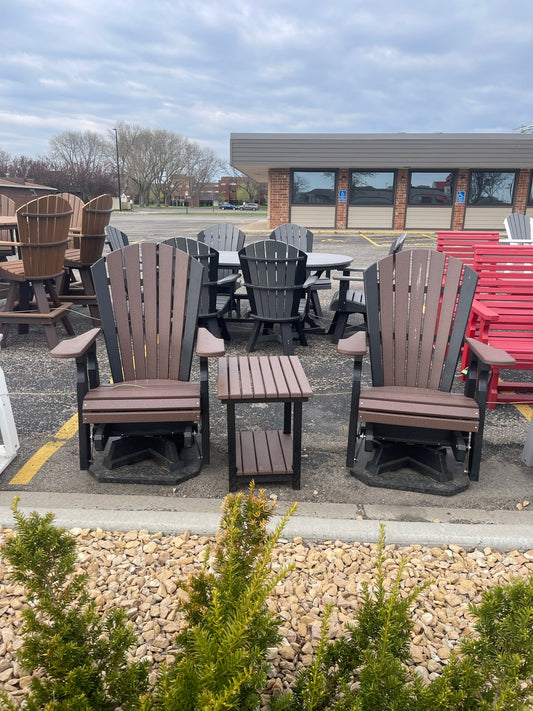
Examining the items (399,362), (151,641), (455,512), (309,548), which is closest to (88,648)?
(151,641)

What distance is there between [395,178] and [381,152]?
1.95 m

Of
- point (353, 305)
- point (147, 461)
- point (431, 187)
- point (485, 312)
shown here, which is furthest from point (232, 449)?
point (431, 187)

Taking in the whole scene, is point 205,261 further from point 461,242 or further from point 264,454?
point 461,242

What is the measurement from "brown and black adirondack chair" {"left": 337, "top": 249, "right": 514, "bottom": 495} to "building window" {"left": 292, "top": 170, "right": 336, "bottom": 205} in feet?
64.5

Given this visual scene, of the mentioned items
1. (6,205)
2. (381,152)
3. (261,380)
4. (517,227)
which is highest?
(381,152)

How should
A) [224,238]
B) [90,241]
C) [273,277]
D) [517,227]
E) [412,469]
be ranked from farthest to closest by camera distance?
[517,227] → [224,238] → [90,241] → [273,277] → [412,469]


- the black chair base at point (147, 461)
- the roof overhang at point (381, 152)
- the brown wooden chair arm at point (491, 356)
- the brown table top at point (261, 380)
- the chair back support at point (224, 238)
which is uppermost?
the roof overhang at point (381, 152)

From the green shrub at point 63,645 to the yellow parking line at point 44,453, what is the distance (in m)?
1.91

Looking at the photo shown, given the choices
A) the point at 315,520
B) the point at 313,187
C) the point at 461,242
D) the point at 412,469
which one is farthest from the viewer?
the point at 313,187

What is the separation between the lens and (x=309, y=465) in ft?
11.1

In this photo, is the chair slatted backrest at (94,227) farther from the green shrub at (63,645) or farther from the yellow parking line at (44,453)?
the green shrub at (63,645)

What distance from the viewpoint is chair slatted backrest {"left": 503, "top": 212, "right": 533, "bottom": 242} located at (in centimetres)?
985

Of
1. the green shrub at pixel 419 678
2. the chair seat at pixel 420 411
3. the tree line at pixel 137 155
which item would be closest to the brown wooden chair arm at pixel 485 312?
the chair seat at pixel 420 411

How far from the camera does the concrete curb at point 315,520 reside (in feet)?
8.20
